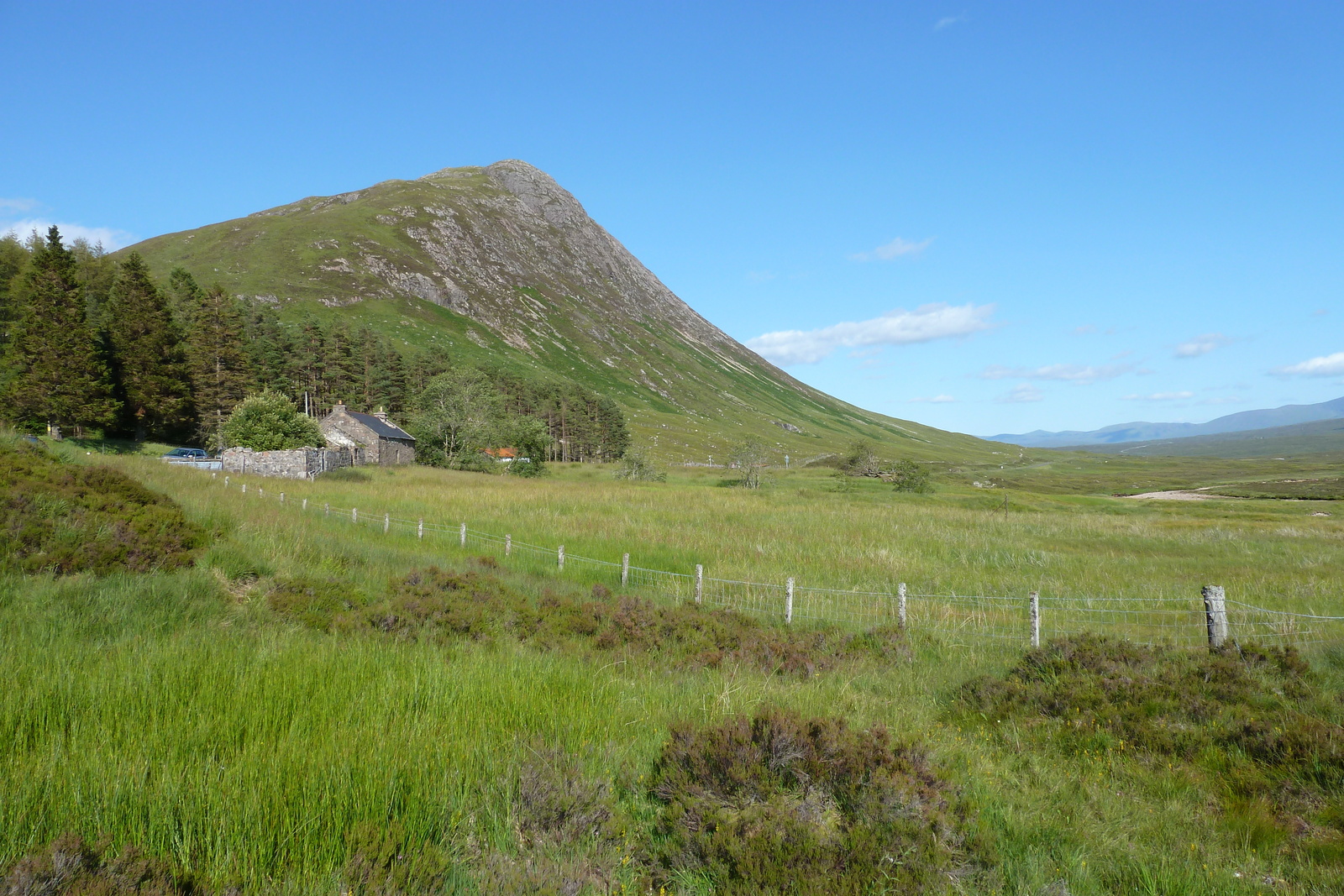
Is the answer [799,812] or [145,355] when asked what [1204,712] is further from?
[145,355]

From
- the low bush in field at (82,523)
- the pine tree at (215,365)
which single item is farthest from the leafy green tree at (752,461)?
the low bush in field at (82,523)

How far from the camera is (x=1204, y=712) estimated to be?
21.7 feet

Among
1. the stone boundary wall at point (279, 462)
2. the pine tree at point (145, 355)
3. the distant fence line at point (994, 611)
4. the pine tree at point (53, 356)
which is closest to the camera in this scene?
the distant fence line at point (994, 611)

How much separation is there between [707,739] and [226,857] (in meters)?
2.86

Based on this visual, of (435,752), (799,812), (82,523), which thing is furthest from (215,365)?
(799,812)

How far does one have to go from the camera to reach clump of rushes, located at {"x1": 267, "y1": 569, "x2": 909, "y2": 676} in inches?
331

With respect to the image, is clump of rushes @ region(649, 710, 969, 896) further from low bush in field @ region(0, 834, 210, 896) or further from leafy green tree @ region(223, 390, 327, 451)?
leafy green tree @ region(223, 390, 327, 451)

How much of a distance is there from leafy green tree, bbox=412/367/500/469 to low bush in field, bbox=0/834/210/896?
59.0 metres

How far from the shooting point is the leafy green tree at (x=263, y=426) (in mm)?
47406

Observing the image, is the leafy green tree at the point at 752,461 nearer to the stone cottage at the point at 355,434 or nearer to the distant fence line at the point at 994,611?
the stone cottage at the point at 355,434

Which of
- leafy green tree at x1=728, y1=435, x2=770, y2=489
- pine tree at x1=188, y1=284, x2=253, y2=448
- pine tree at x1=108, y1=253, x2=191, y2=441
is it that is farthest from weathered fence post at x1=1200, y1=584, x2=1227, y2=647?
pine tree at x1=108, y1=253, x2=191, y2=441

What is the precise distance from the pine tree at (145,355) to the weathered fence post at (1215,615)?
68.4 meters

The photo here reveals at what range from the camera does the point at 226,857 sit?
2807mm

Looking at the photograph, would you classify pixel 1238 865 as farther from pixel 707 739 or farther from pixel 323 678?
pixel 323 678
